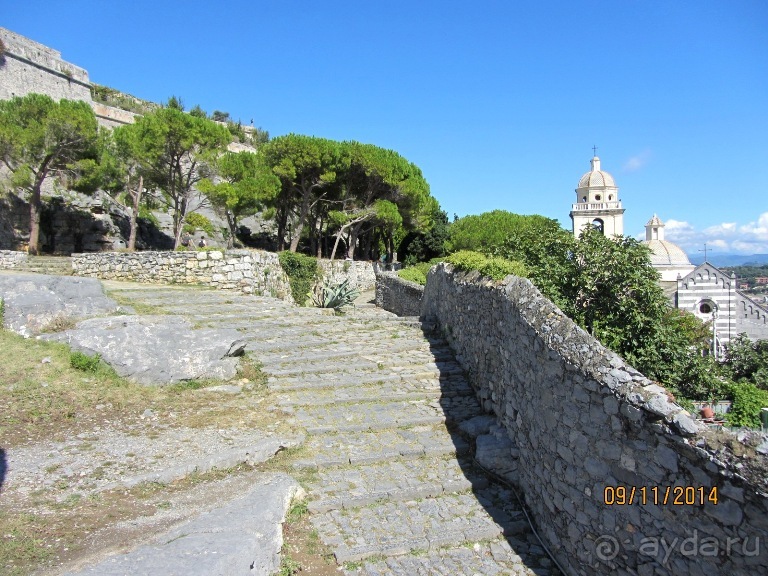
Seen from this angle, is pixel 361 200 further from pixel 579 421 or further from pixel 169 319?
pixel 579 421

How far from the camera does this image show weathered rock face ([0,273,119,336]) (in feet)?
27.3

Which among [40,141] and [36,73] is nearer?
[40,141]

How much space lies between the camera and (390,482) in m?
5.68

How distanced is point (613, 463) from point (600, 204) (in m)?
49.6

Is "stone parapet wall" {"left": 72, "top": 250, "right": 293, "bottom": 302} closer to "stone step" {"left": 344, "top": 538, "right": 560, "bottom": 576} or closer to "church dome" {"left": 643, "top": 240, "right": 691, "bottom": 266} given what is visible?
"stone step" {"left": 344, "top": 538, "right": 560, "bottom": 576}

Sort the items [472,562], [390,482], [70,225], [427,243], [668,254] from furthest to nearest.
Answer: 1. [668,254]
2. [427,243]
3. [70,225]
4. [390,482]
5. [472,562]

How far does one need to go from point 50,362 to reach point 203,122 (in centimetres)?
1497

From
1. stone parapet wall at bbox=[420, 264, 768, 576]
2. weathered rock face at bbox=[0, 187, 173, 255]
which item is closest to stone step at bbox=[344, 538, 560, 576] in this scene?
stone parapet wall at bbox=[420, 264, 768, 576]

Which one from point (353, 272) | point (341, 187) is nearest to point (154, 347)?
point (353, 272)

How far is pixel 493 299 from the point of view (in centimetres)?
714

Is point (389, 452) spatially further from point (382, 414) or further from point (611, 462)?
point (611, 462)

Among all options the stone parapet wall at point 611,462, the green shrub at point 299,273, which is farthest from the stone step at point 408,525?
the green shrub at point 299,273

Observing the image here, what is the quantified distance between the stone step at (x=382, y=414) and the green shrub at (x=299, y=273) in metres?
11.1
